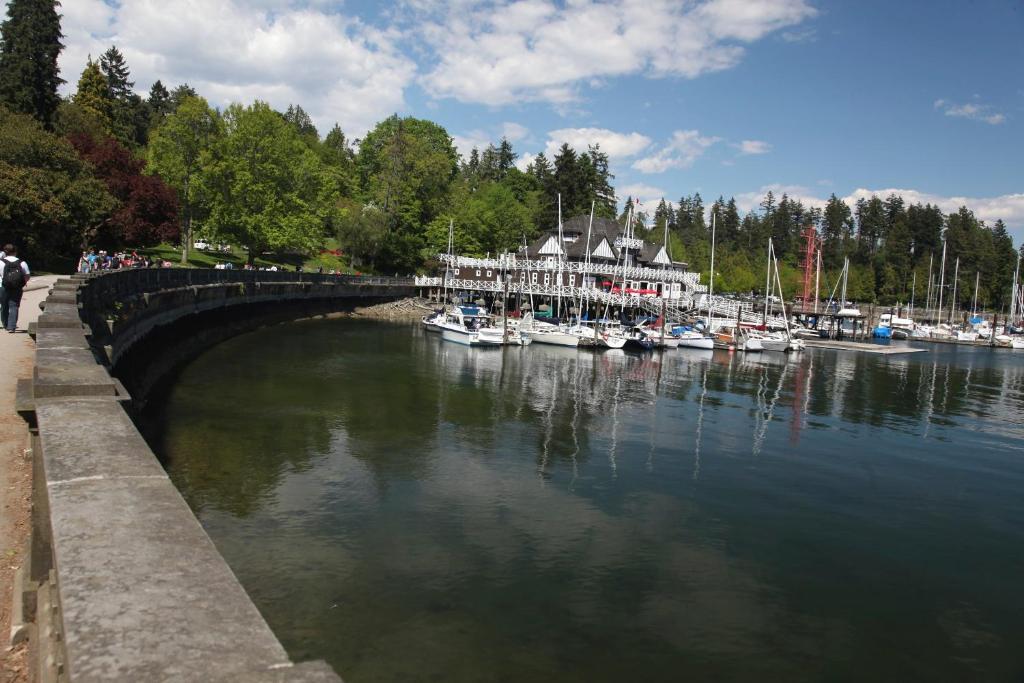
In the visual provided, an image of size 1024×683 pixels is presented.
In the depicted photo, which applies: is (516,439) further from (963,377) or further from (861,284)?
(861,284)

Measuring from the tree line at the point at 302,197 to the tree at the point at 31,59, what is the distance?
132mm

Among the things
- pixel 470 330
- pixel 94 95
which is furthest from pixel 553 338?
pixel 94 95

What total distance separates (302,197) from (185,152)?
1396 cm

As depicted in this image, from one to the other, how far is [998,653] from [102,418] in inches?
559

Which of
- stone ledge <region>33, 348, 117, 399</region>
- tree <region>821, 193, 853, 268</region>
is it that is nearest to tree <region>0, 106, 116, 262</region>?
stone ledge <region>33, 348, 117, 399</region>

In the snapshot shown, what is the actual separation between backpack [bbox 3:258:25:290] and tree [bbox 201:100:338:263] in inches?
2210

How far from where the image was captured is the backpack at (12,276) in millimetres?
20031

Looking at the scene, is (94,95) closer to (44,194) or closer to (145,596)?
(44,194)

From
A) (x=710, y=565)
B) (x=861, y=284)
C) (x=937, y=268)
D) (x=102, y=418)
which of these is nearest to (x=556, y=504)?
(x=710, y=565)

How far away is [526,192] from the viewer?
444ft

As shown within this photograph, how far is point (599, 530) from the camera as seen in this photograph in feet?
56.2

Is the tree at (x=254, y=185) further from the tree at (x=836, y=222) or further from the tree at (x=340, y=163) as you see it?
the tree at (x=836, y=222)

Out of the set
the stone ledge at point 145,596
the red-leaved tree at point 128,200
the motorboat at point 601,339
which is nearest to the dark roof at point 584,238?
the motorboat at point 601,339

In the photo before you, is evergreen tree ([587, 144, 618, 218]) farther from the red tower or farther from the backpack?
the backpack
